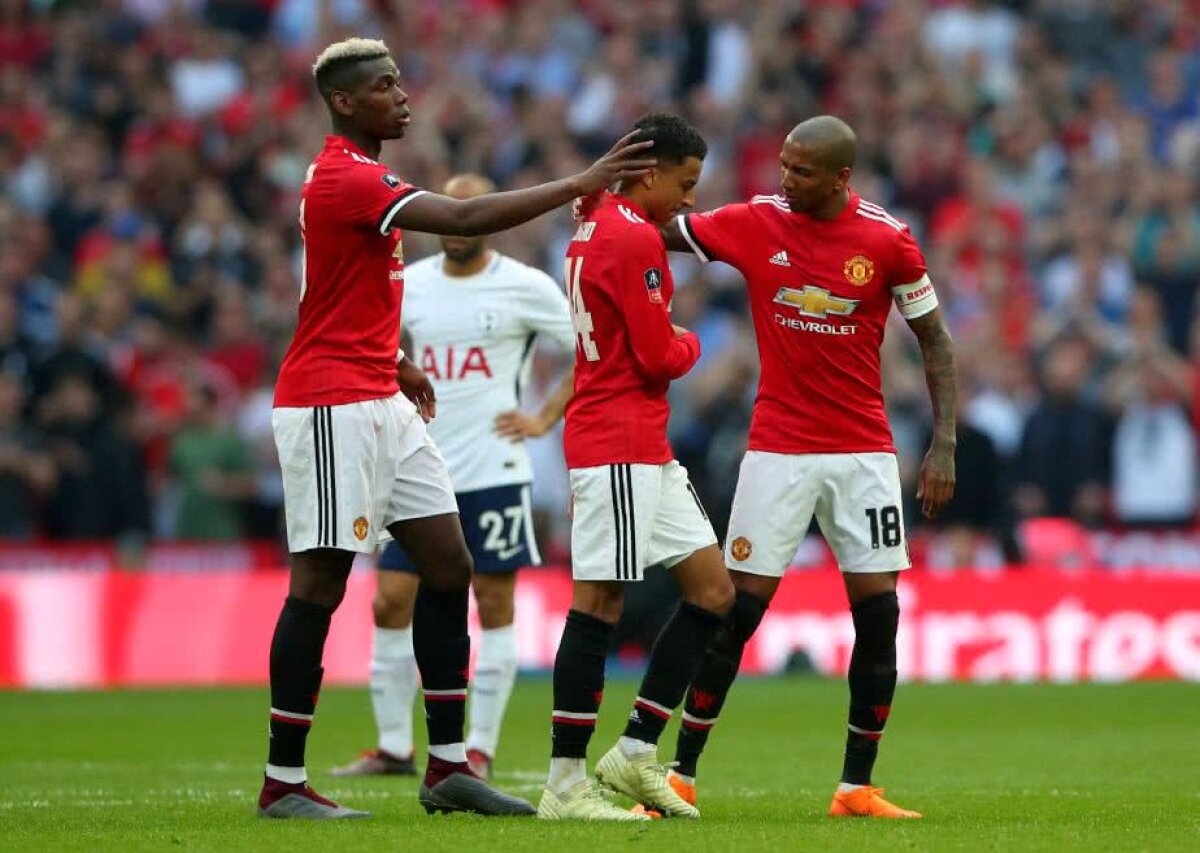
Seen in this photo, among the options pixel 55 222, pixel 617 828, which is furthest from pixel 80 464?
pixel 617 828

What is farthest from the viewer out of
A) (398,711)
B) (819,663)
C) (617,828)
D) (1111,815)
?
(819,663)

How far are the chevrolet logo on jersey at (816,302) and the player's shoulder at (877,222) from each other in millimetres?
287

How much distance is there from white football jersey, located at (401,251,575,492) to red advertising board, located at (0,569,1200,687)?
628 cm

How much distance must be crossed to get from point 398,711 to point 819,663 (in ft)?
23.7

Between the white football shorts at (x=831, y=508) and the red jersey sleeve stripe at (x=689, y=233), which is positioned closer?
the white football shorts at (x=831, y=508)

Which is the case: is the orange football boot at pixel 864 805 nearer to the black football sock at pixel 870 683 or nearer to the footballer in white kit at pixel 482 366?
the black football sock at pixel 870 683

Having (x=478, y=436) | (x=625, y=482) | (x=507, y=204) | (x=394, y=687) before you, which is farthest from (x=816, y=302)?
(x=394, y=687)

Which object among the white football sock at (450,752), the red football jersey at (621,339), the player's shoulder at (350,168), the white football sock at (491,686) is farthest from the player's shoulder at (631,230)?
the white football sock at (491,686)

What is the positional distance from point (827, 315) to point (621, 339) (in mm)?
899

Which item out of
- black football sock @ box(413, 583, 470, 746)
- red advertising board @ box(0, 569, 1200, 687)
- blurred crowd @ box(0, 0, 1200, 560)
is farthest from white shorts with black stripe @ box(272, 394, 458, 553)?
blurred crowd @ box(0, 0, 1200, 560)

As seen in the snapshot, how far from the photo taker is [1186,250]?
2131 cm

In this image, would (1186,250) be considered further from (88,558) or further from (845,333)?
(845,333)

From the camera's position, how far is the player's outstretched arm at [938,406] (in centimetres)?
877

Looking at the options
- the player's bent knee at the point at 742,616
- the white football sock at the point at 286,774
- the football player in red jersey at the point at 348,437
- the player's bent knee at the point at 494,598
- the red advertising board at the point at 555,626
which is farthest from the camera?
the red advertising board at the point at 555,626
